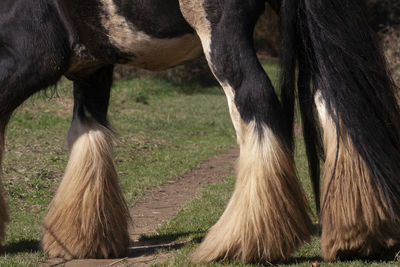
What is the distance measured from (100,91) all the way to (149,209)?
75.5 inches

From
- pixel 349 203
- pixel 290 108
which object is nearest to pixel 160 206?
pixel 290 108

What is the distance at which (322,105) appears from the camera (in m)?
3.61

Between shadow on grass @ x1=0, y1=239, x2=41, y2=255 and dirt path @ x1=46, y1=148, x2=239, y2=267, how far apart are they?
380mm

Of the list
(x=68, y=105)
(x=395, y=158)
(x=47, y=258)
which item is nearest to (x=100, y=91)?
(x=47, y=258)

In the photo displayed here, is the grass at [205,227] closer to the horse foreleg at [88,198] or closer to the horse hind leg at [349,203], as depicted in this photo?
the horse hind leg at [349,203]

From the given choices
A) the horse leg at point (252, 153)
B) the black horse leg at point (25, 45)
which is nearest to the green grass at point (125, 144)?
the black horse leg at point (25, 45)

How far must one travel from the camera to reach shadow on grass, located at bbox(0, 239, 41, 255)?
4633 millimetres

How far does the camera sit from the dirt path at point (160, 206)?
4363 mm

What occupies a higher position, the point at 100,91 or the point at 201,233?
the point at 100,91

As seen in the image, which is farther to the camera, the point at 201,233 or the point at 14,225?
the point at 14,225

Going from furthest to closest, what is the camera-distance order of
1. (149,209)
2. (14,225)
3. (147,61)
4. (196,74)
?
1. (196,74)
2. (149,209)
3. (14,225)
4. (147,61)

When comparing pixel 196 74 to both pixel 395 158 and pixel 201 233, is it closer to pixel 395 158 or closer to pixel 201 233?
pixel 201 233

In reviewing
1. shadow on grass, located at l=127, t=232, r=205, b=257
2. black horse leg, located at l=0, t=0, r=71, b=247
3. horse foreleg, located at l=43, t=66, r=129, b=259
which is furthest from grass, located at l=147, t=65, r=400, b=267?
black horse leg, located at l=0, t=0, r=71, b=247

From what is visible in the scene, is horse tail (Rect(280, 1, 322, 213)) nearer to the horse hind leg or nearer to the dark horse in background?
the dark horse in background
